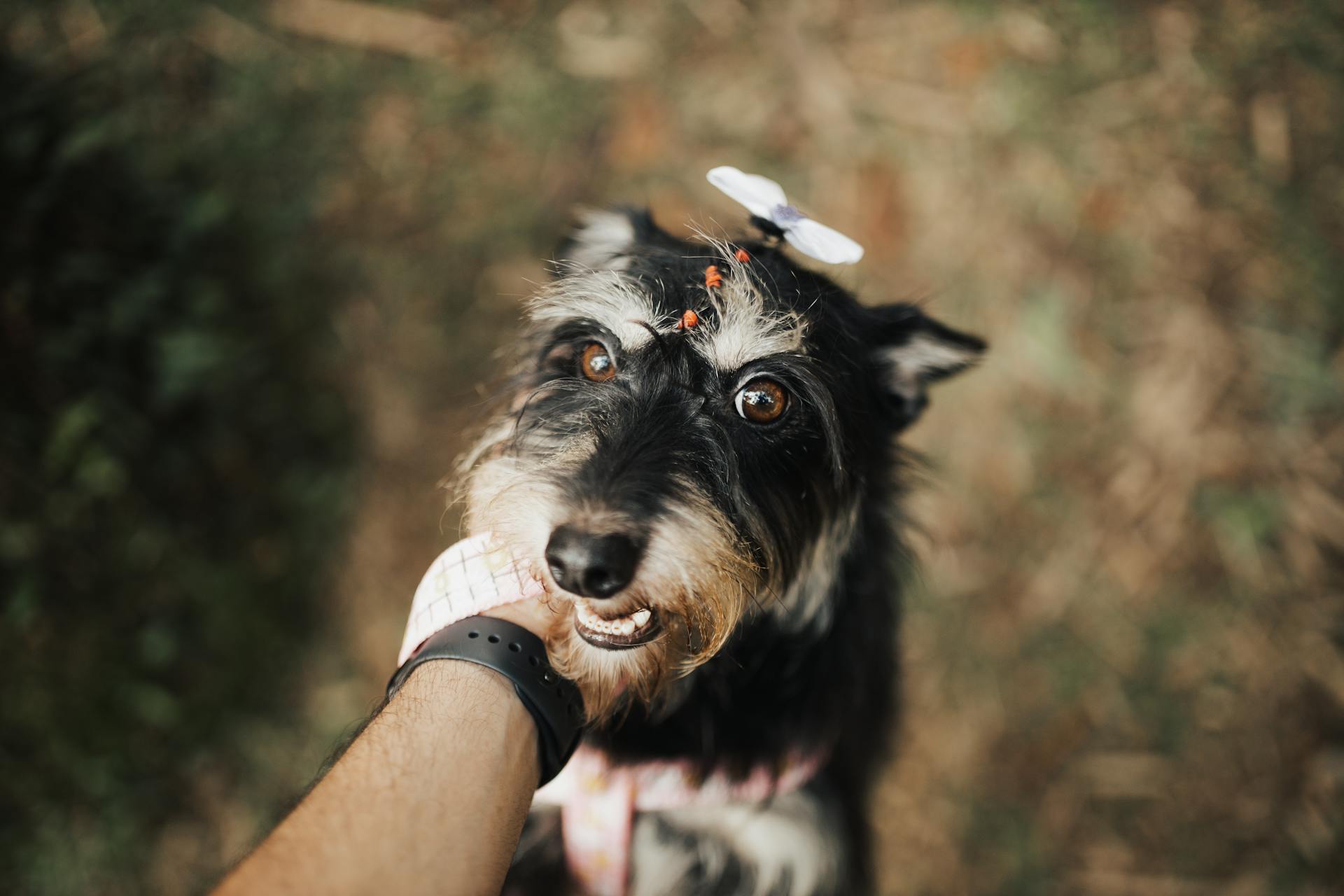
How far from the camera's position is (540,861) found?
2.49 meters

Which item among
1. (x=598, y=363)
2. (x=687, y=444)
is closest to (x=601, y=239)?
(x=598, y=363)

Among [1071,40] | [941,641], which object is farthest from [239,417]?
[1071,40]

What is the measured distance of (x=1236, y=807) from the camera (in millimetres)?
4109

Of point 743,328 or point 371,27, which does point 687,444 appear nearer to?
point 743,328

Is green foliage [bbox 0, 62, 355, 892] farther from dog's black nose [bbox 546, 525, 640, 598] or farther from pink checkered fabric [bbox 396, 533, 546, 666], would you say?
dog's black nose [bbox 546, 525, 640, 598]

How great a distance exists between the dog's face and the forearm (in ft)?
0.81

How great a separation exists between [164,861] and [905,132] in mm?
5293

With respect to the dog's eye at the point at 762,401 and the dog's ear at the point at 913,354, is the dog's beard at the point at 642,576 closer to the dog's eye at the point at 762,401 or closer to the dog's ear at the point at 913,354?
the dog's eye at the point at 762,401

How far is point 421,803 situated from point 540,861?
908mm

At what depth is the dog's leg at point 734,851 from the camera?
2414 mm

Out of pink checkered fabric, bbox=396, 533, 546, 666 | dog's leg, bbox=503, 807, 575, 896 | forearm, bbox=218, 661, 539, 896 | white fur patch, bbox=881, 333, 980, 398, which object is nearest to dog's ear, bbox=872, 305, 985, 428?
white fur patch, bbox=881, 333, 980, 398

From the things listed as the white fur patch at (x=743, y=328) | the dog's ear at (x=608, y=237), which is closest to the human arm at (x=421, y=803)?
the white fur patch at (x=743, y=328)

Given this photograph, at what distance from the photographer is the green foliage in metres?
3.47

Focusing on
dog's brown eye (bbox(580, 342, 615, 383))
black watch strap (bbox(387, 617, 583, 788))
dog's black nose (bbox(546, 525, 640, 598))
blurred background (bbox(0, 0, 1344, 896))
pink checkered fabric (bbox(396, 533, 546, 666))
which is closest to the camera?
dog's black nose (bbox(546, 525, 640, 598))
